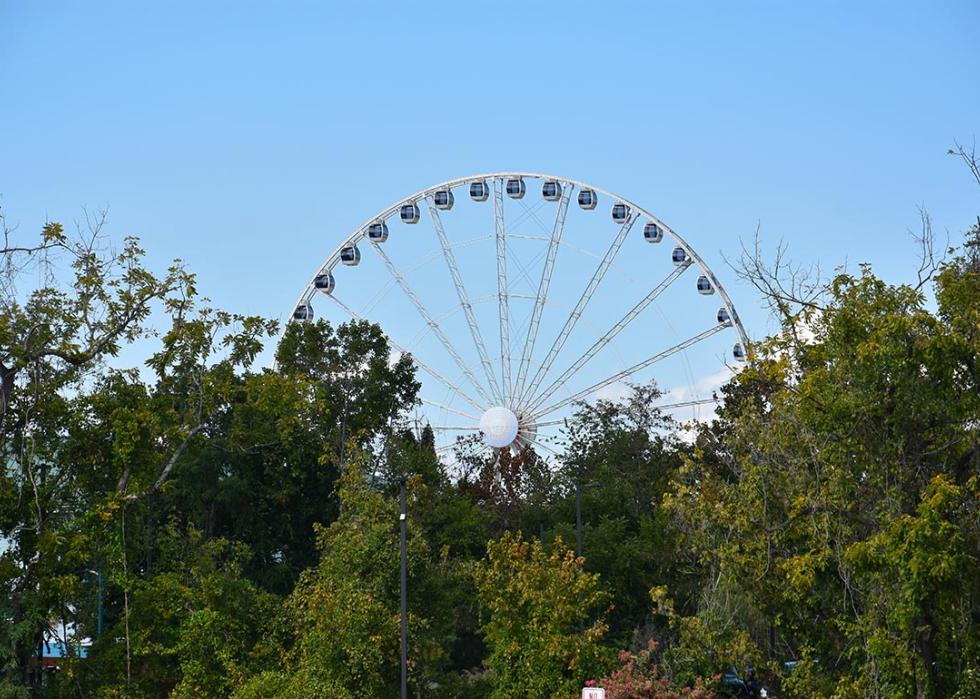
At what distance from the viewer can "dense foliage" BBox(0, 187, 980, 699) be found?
21.6m

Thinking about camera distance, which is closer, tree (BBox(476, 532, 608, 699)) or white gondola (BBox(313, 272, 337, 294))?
tree (BBox(476, 532, 608, 699))

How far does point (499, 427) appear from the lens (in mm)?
49375

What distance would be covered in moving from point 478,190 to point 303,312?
24.3ft

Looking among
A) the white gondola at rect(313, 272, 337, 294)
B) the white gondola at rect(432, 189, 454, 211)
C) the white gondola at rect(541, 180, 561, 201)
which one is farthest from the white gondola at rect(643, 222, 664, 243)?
the white gondola at rect(313, 272, 337, 294)

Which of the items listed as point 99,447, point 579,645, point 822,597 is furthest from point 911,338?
point 99,447

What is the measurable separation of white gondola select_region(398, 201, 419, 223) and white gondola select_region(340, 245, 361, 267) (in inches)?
79.6

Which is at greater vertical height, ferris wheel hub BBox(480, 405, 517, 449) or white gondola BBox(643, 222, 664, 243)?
white gondola BBox(643, 222, 664, 243)

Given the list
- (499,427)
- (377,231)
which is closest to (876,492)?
(499,427)

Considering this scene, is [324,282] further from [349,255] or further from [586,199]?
[586,199]

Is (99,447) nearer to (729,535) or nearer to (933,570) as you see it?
(729,535)

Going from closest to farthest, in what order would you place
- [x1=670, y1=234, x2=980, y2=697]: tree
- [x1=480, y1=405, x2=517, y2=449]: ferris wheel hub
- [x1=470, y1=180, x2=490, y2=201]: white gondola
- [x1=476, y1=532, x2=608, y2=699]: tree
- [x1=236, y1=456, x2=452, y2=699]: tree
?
[x1=670, y1=234, x2=980, y2=697]: tree < [x1=236, y1=456, x2=452, y2=699]: tree < [x1=476, y1=532, x2=608, y2=699]: tree < [x1=480, y1=405, x2=517, y2=449]: ferris wheel hub < [x1=470, y1=180, x2=490, y2=201]: white gondola

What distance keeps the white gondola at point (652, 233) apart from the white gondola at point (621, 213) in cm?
79

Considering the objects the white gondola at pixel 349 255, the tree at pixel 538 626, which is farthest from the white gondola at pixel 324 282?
the tree at pixel 538 626

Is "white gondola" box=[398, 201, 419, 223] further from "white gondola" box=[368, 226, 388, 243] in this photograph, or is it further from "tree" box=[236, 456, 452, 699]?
"tree" box=[236, 456, 452, 699]
